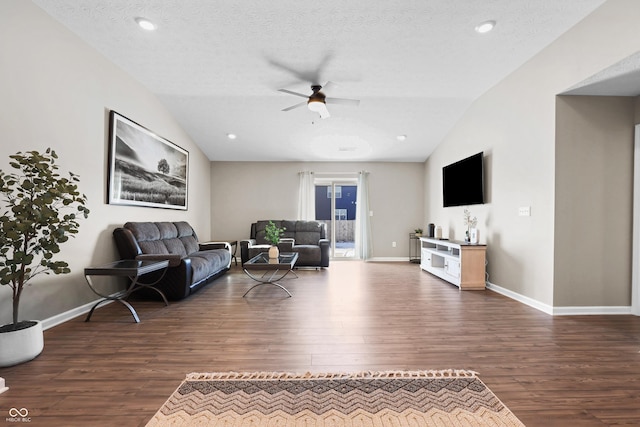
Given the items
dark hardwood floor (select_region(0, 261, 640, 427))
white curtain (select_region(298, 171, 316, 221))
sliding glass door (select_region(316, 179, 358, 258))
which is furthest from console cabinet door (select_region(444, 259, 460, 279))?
white curtain (select_region(298, 171, 316, 221))

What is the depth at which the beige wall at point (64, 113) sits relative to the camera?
95.8 inches

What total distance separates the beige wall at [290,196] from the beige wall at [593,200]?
4.04 m

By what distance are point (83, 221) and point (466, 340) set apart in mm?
3916

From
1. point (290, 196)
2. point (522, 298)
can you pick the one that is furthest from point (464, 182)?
point (290, 196)

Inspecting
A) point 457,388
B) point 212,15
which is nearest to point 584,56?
point 457,388

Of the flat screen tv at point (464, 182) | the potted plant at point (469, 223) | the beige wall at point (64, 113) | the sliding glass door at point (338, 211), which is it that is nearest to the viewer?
the beige wall at point (64, 113)

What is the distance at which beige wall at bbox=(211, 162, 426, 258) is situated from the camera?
7148 millimetres

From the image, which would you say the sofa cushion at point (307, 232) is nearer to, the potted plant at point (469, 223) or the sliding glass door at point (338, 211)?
the sliding glass door at point (338, 211)

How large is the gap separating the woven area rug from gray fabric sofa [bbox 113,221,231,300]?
1.93 metres

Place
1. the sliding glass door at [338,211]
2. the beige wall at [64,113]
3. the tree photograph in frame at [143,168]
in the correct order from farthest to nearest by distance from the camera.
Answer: the sliding glass door at [338,211]
the tree photograph in frame at [143,168]
the beige wall at [64,113]

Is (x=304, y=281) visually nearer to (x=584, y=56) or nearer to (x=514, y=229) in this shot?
(x=514, y=229)

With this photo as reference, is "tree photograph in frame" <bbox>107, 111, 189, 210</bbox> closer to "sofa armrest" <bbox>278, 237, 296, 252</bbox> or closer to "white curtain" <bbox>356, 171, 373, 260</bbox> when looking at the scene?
"sofa armrest" <bbox>278, 237, 296, 252</bbox>

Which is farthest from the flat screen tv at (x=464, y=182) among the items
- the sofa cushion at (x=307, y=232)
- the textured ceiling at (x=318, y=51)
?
the sofa cushion at (x=307, y=232)

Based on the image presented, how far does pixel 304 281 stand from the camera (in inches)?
188
